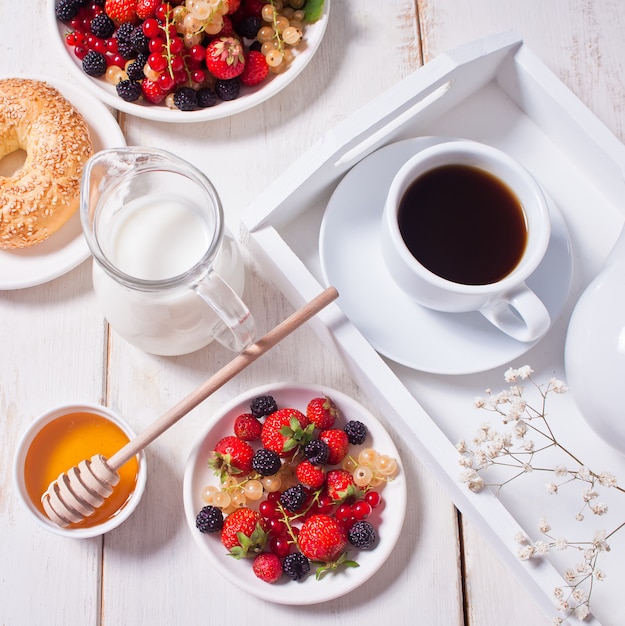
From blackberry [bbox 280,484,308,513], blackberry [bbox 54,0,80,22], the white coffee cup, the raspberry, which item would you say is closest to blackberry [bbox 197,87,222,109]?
the raspberry

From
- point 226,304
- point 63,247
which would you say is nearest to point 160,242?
point 226,304

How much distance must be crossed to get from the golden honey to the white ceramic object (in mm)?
566

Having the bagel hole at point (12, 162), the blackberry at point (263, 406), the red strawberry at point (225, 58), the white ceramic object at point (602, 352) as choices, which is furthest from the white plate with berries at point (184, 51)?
the white ceramic object at point (602, 352)

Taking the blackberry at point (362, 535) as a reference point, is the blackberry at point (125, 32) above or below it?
above

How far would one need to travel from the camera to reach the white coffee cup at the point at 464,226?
87 cm

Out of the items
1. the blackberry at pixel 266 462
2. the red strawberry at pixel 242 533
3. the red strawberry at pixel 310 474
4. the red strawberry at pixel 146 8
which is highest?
the red strawberry at pixel 146 8

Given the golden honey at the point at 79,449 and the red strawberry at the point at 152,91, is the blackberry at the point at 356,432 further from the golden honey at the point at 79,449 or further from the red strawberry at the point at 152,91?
the red strawberry at the point at 152,91

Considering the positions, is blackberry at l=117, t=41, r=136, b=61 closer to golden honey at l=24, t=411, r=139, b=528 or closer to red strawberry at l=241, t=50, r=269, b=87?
red strawberry at l=241, t=50, r=269, b=87

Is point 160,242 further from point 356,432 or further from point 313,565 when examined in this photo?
point 313,565

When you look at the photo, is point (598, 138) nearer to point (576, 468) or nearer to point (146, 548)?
point (576, 468)

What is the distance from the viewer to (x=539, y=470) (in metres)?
0.95

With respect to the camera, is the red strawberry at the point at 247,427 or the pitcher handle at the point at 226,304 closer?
the pitcher handle at the point at 226,304

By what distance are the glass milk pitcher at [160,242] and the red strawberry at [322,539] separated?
0.25m

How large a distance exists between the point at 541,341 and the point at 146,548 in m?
0.59
